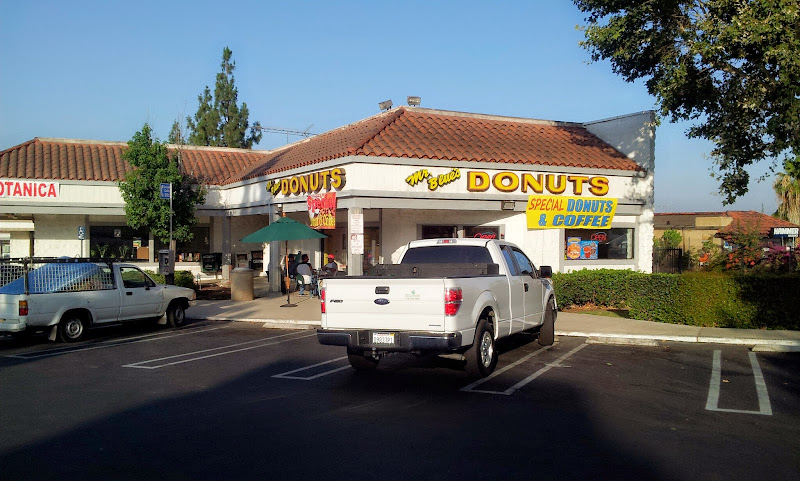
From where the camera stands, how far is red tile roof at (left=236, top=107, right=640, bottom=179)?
19.4 metres

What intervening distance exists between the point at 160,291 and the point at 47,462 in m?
10.4

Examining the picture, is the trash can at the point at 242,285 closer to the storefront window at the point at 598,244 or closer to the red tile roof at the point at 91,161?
the red tile roof at the point at 91,161

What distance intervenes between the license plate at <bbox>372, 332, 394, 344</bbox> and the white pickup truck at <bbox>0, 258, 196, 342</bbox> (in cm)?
786

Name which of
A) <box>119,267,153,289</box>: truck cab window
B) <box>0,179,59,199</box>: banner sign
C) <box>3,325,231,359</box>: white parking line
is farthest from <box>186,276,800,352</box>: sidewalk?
<box>0,179,59,199</box>: banner sign

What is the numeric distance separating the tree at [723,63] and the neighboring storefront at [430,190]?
15.6ft

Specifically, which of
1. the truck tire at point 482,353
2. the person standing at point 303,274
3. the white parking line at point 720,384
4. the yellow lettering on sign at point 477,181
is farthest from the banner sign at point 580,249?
the truck tire at point 482,353

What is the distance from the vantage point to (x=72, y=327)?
14172 millimetres

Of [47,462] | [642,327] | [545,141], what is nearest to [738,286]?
[642,327]

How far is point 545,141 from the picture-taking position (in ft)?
74.3

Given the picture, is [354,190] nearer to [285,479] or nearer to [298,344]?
[298,344]

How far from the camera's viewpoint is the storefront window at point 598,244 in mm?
21719

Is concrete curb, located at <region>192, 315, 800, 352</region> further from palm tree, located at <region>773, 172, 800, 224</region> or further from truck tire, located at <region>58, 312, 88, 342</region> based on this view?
palm tree, located at <region>773, 172, 800, 224</region>

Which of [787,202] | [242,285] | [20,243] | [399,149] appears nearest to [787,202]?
[787,202]

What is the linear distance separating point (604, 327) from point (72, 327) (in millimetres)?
11163
